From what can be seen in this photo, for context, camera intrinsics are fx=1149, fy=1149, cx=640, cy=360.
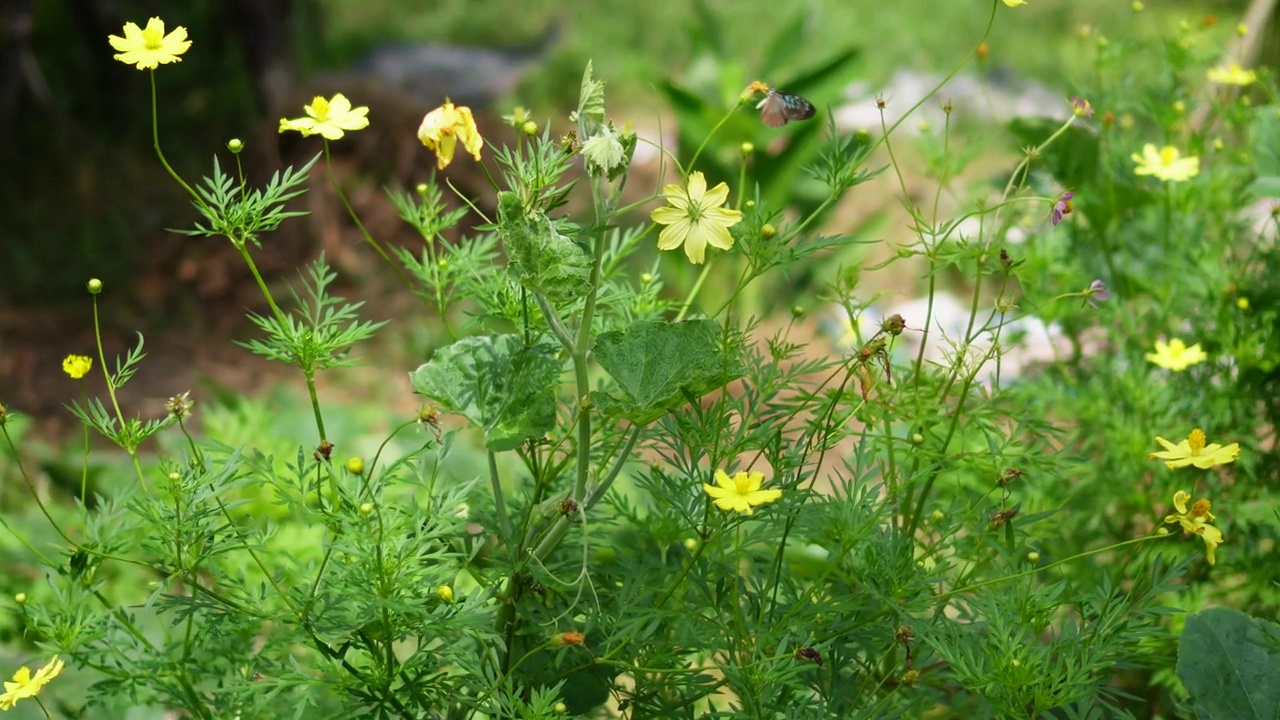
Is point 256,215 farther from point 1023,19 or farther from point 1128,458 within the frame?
point 1023,19

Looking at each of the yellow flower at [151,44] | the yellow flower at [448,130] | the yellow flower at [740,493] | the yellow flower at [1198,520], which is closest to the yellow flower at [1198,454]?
the yellow flower at [1198,520]

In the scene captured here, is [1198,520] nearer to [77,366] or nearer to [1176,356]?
[1176,356]

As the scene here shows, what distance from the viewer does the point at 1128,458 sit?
1257mm

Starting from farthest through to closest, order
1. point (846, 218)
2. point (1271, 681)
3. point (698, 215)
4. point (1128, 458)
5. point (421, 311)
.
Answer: point (846, 218)
point (421, 311)
point (1128, 458)
point (1271, 681)
point (698, 215)

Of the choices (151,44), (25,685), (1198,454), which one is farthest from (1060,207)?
(25,685)

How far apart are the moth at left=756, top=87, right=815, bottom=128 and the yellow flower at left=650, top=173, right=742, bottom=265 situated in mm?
77

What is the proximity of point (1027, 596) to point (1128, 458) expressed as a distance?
0.49 meters

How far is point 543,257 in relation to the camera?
732 mm

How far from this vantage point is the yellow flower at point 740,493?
0.70m

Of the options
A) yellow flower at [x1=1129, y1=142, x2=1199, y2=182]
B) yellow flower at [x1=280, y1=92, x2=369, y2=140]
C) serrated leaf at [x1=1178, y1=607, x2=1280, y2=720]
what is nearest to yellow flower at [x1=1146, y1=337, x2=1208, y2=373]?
yellow flower at [x1=1129, y1=142, x2=1199, y2=182]

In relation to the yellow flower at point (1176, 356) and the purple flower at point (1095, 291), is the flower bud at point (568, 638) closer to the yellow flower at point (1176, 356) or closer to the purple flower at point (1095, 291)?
the purple flower at point (1095, 291)

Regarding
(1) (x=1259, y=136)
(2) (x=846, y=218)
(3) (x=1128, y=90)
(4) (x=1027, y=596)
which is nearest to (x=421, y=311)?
(2) (x=846, y=218)

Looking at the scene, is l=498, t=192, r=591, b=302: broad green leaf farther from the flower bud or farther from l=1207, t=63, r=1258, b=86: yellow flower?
l=1207, t=63, r=1258, b=86: yellow flower

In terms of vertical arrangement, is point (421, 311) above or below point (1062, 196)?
above
